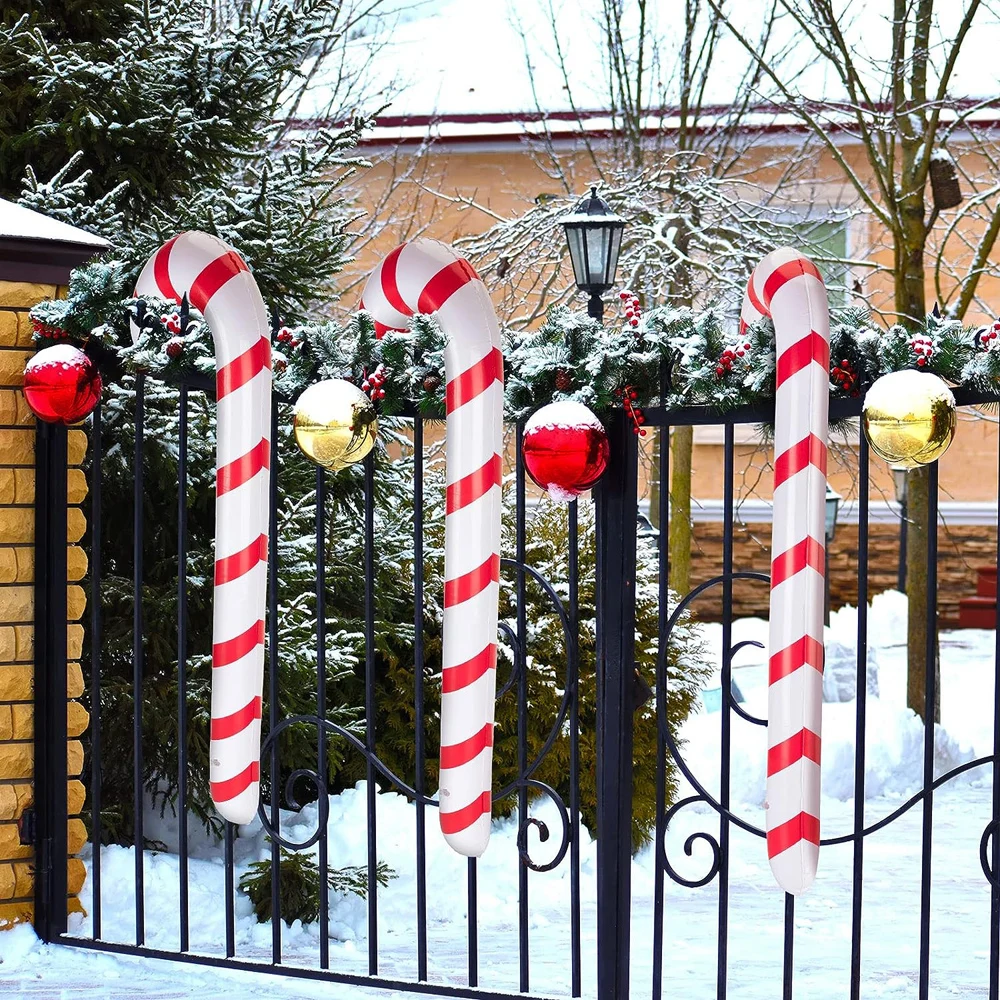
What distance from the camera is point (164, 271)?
3.58m

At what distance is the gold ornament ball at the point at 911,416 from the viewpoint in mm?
3086

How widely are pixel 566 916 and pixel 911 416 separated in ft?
10.5

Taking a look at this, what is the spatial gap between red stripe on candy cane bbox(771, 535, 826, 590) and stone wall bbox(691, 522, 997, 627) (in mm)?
11661

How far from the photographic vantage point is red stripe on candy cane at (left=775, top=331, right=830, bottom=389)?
315 cm

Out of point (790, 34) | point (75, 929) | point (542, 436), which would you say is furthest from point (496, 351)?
point (790, 34)

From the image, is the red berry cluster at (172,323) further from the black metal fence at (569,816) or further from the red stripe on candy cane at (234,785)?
the red stripe on candy cane at (234,785)

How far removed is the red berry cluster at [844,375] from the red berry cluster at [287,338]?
5.33 feet

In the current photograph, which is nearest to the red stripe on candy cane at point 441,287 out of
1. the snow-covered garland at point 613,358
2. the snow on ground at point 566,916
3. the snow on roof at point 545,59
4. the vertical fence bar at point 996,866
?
the snow-covered garland at point 613,358

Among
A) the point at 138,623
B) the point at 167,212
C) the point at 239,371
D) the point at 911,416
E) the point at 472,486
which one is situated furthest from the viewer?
the point at 167,212

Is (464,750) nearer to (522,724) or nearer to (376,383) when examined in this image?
(522,724)

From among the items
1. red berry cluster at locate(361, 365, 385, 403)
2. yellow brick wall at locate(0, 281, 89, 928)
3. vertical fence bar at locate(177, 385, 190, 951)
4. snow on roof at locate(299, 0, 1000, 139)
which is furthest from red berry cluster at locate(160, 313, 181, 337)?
snow on roof at locate(299, 0, 1000, 139)

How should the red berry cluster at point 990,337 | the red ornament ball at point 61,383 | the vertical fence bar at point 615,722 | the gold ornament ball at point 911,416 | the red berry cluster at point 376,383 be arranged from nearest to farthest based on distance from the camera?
the gold ornament ball at point 911,416 → the red berry cluster at point 990,337 → the vertical fence bar at point 615,722 → the red berry cluster at point 376,383 → the red ornament ball at point 61,383

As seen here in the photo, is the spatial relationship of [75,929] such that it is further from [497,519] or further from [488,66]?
[488,66]

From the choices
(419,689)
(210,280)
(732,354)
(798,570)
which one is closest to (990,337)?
(732,354)
